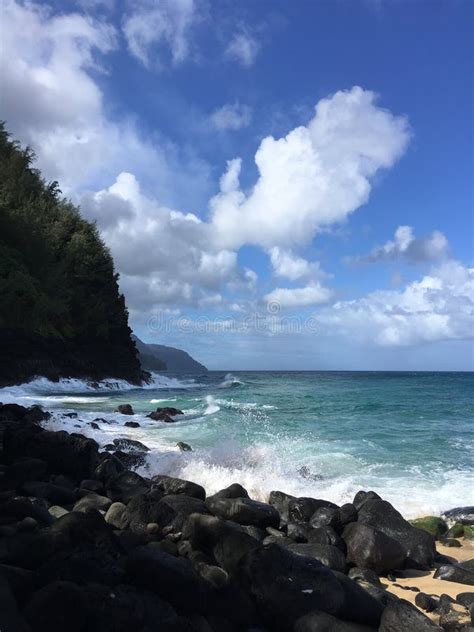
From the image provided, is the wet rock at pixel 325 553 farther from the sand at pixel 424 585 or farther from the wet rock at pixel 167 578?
the wet rock at pixel 167 578

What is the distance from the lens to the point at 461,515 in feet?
30.6

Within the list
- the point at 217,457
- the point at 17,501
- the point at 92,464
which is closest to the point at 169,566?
the point at 17,501

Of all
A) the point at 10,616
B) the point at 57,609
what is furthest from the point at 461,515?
the point at 10,616

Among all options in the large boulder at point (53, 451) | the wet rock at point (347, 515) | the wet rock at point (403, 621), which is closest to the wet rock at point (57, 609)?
the wet rock at point (403, 621)

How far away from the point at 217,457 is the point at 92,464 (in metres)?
3.83

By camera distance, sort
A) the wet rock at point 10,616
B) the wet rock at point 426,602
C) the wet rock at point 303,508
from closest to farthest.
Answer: the wet rock at point 10,616
the wet rock at point 426,602
the wet rock at point 303,508

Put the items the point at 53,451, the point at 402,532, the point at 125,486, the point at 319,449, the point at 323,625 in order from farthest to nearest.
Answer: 1. the point at 319,449
2. the point at 53,451
3. the point at 125,486
4. the point at 402,532
5. the point at 323,625

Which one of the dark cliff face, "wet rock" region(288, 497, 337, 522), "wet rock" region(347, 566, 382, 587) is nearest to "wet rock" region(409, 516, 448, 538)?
"wet rock" region(288, 497, 337, 522)

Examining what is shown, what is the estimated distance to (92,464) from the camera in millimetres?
10609

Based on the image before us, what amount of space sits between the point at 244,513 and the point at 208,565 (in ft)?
8.43

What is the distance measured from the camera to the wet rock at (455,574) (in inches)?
256

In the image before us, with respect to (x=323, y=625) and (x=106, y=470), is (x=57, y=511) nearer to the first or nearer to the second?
(x=106, y=470)

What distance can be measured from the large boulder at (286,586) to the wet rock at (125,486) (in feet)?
13.5

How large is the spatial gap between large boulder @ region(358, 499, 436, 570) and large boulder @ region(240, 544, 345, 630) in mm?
2834
